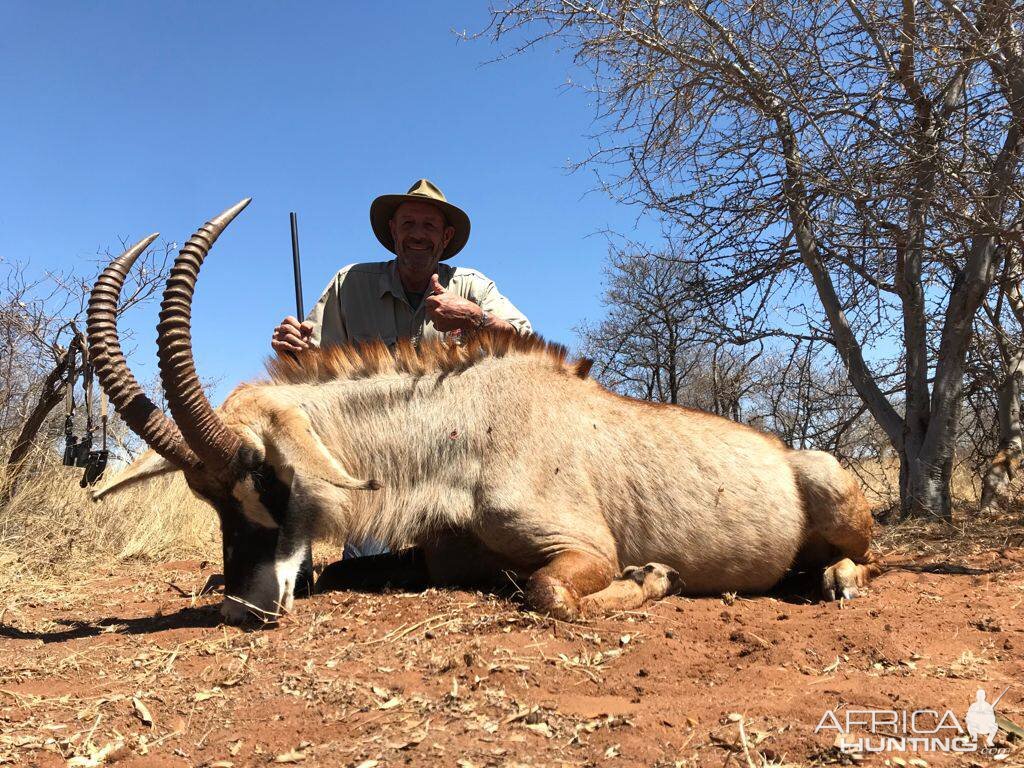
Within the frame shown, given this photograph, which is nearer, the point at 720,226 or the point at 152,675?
the point at 152,675

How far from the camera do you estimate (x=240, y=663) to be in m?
3.07

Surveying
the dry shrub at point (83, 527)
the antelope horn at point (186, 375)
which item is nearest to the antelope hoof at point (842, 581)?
the antelope horn at point (186, 375)

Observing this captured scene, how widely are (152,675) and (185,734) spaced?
594mm

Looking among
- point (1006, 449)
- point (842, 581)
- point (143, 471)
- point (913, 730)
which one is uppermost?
point (1006, 449)

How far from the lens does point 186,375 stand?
3756 mm

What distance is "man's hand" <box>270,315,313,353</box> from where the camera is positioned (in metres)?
5.32

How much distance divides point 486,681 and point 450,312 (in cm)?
265

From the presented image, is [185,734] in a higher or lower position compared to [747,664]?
lower

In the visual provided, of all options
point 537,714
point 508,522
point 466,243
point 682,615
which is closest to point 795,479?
point 682,615

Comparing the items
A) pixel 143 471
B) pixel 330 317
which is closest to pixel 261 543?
pixel 143 471

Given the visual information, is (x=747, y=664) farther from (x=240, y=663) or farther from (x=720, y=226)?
(x=720, y=226)

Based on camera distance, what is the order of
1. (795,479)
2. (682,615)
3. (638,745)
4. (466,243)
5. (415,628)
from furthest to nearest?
(466,243), (795,479), (682,615), (415,628), (638,745)

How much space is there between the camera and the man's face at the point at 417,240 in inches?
244

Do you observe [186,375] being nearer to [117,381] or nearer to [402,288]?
[117,381]
